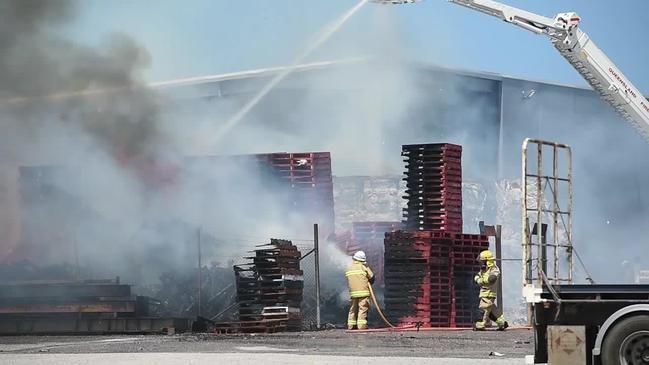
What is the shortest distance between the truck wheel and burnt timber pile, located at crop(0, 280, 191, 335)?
12103mm

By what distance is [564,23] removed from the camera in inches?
850

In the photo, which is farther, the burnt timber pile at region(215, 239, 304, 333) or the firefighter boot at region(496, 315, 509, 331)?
the burnt timber pile at region(215, 239, 304, 333)

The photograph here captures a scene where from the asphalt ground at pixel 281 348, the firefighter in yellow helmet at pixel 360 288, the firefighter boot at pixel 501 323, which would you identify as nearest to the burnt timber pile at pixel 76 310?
the asphalt ground at pixel 281 348

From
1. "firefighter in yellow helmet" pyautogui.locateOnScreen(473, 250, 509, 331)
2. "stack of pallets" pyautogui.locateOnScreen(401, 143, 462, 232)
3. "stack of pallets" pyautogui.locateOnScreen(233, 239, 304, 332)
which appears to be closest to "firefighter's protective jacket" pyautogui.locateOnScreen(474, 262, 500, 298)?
"firefighter in yellow helmet" pyautogui.locateOnScreen(473, 250, 509, 331)

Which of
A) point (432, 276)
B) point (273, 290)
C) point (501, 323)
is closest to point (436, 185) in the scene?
point (432, 276)

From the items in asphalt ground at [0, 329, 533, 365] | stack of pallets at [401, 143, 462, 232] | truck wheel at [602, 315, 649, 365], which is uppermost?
stack of pallets at [401, 143, 462, 232]

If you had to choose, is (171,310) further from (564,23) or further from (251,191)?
A: (564,23)

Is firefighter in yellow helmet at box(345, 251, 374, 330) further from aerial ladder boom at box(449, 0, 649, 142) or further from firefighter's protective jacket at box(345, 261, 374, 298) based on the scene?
aerial ladder boom at box(449, 0, 649, 142)

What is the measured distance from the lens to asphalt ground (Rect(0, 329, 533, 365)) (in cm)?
1366

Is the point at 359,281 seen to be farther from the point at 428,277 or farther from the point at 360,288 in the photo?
the point at 428,277

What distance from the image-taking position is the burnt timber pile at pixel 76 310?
2144cm

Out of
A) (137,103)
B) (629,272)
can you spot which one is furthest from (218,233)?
(629,272)

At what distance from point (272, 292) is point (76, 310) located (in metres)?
3.69

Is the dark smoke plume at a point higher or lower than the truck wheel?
higher
